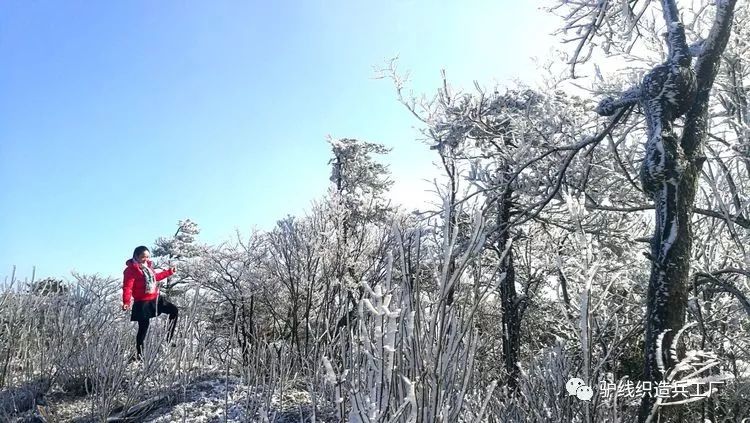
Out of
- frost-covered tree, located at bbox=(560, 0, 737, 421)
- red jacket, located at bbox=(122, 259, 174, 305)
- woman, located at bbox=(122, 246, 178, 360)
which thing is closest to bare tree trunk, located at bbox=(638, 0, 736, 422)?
frost-covered tree, located at bbox=(560, 0, 737, 421)

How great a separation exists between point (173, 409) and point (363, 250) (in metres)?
6.14

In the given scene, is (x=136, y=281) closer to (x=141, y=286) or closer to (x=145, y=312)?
(x=141, y=286)

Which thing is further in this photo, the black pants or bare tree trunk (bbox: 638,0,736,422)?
the black pants

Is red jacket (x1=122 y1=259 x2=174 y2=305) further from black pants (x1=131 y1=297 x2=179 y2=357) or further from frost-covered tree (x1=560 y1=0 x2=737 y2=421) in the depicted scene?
frost-covered tree (x1=560 y1=0 x2=737 y2=421)

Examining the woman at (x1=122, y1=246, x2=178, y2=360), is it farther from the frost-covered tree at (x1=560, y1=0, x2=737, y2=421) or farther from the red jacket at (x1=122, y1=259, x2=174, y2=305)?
the frost-covered tree at (x1=560, y1=0, x2=737, y2=421)

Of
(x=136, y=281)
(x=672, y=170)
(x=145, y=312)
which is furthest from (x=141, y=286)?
(x=672, y=170)

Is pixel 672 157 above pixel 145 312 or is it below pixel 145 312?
above

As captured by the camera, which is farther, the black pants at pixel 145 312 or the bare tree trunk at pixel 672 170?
the black pants at pixel 145 312

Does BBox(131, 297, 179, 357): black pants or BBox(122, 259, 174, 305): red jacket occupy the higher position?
BBox(122, 259, 174, 305): red jacket

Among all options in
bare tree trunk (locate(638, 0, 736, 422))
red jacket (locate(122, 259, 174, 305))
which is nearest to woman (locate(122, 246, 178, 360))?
red jacket (locate(122, 259, 174, 305))

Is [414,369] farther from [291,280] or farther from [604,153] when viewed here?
[291,280]

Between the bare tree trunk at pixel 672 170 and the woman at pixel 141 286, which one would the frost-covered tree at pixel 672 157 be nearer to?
the bare tree trunk at pixel 672 170

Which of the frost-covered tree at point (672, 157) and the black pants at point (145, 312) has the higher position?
the frost-covered tree at point (672, 157)

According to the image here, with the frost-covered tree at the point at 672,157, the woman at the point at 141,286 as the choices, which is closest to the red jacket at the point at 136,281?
the woman at the point at 141,286
